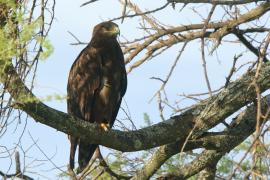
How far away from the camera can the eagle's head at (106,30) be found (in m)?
6.80

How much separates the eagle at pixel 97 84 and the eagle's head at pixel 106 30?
0.92 ft

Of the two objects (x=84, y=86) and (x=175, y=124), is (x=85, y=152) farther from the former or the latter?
(x=175, y=124)

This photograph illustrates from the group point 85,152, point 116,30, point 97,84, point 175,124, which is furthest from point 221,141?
point 116,30

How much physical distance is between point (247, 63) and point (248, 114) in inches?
38.7

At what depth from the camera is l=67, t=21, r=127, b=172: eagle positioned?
20.3 feet

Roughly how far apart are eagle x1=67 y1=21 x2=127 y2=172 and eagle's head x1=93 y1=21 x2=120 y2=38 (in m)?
0.28

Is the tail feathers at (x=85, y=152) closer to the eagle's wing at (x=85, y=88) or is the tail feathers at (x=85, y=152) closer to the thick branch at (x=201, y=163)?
the eagle's wing at (x=85, y=88)

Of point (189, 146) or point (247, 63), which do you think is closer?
point (247, 63)

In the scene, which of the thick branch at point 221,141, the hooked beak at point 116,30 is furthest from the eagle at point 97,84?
the thick branch at point 221,141

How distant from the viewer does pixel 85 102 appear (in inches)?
243

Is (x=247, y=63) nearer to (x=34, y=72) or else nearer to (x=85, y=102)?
(x=34, y=72)

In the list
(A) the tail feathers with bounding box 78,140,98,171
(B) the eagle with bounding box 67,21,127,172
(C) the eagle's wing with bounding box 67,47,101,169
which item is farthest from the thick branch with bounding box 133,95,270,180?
(C) the eagle's wing with bounding box 67,47,101,169

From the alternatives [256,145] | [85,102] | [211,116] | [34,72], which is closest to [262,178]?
[256,145]

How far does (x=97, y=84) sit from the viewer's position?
6.17 metres
